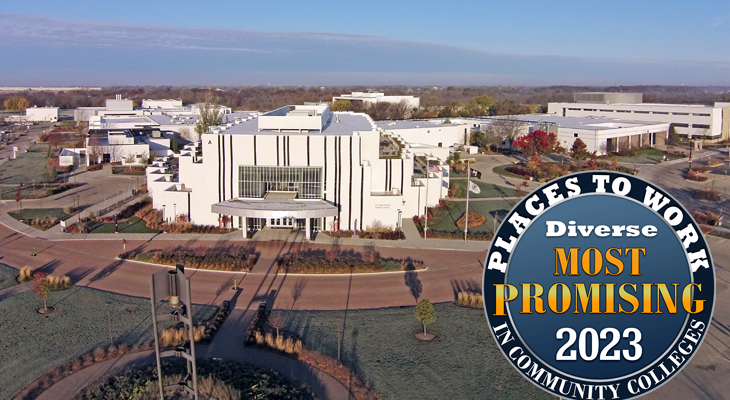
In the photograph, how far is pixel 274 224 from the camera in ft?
123

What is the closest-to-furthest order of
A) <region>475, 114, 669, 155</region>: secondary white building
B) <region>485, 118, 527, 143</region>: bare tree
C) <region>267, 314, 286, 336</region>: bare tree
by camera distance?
<region>267, 314, 286, 336</region>: bare tree, <region>475, 114, 669, 155</region>: secondary white building, <region>485, 118, 527, 143</region>: bare tree

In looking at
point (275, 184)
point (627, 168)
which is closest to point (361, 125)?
point (275, 184)

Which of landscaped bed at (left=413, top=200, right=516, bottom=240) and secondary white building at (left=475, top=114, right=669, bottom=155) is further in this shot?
secondary white building at (left=475, top=114, right=669, bottom=155)

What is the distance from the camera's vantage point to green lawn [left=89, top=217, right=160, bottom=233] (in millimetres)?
36156

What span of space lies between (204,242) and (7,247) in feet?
37.2

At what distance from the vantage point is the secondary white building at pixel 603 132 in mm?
71062

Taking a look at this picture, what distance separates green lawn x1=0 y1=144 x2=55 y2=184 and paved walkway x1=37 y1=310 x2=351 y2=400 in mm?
39565

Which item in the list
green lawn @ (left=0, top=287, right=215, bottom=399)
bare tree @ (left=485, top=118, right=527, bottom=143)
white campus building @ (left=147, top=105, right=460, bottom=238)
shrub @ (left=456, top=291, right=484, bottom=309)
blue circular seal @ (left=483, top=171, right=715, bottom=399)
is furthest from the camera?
bare tree @ (left=485, top=118, right=527, bottom=143)

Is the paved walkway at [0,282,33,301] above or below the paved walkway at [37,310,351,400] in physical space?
above

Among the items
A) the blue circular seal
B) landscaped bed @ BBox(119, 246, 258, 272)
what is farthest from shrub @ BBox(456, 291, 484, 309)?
the blue circular seal

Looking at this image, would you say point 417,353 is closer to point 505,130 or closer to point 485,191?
point 485,191

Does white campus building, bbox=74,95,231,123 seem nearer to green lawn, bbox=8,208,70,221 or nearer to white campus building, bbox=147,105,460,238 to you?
green lawn, bbox=8,208,70,221

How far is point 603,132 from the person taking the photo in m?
70.9

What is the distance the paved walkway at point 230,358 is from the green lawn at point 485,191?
95.4 ft
